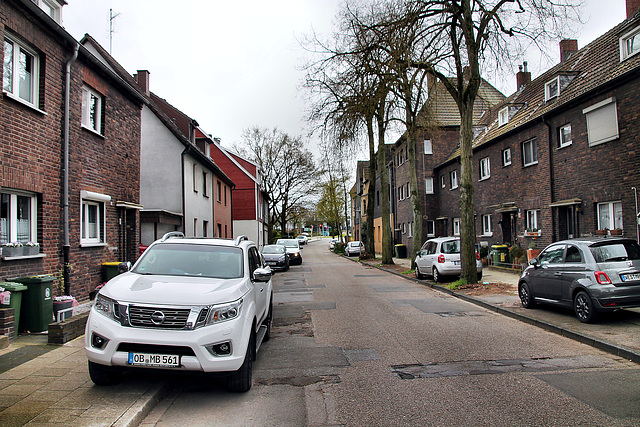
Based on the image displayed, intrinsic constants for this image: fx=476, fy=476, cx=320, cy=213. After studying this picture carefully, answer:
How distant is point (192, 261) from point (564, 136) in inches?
627

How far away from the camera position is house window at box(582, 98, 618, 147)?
14.5 meters

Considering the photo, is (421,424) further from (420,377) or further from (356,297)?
(356,297)

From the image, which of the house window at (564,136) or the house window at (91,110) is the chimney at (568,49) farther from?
the house window at (91,110)

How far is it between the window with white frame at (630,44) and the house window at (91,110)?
15580mm

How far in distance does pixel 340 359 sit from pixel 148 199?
16854mm

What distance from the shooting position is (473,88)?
14.2 metres

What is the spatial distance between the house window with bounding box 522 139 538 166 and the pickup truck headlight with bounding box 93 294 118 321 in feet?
60.2

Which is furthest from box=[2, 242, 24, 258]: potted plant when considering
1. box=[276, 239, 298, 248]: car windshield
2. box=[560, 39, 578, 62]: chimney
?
box=[276, 239, 298, 248]: car windshield

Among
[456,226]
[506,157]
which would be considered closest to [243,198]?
[456,226]

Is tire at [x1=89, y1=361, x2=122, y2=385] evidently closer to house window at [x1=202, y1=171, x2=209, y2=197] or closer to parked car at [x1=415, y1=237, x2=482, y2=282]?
parked car at [x1=415, y1=237, x2=482, y2=282]

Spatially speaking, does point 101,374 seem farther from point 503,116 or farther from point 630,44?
point 503,116

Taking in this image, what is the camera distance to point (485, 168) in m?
25.0

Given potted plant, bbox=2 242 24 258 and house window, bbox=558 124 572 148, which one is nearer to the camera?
potted plant, bbox=2 242 24 258

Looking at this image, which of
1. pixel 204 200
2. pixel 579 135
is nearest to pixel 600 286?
pixel 579 135
